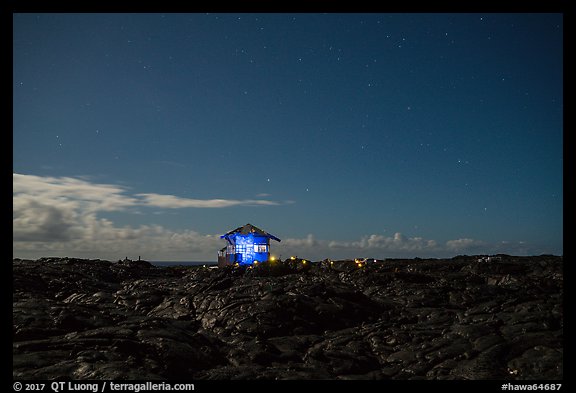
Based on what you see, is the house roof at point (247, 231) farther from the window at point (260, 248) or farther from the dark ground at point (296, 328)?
the dark ground at point (296, 328)

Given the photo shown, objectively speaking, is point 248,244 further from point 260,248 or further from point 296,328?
point 296,328

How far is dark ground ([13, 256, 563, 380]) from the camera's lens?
39.2 feet

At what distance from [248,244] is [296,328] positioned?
109ft

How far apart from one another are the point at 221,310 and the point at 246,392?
9.16 metres

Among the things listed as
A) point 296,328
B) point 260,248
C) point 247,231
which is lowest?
point 296,328

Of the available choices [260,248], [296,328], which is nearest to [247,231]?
[260,248]

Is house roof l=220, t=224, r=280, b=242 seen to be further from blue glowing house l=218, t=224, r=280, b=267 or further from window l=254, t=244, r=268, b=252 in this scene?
window l=254, t=244, r=268, b=252

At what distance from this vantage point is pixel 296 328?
17.3 m

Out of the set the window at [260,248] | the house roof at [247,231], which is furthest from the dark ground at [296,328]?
the window at [260,248]

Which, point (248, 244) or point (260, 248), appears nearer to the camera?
point (248, 244)
